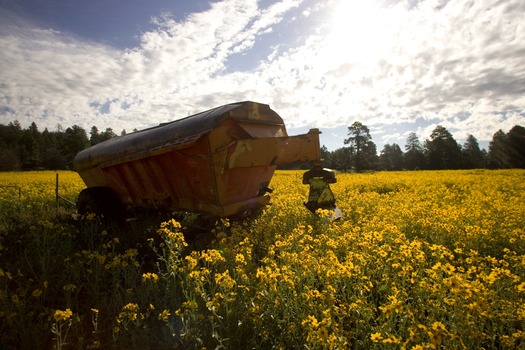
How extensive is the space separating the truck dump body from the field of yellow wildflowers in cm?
72

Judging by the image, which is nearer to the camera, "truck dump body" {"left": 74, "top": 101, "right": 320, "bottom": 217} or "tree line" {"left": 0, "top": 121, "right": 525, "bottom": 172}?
"truck dump body" {"left": 74, "top": 101, "right": 320, "bottom": 217}

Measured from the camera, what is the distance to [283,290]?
259 cm

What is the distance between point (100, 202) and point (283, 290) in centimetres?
524

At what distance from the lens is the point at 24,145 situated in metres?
63.0

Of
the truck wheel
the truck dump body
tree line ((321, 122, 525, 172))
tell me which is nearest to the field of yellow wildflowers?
the truck wheel

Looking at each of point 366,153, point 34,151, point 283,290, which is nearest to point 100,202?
point 283,290

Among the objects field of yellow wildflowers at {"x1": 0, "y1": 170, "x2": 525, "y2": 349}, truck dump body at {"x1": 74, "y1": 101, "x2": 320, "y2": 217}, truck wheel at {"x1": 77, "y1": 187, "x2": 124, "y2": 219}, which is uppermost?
truck dump body at {"x1": 74, "y1": 101, "x2": 320, "y2": 217}

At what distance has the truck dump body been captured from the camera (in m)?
4.33

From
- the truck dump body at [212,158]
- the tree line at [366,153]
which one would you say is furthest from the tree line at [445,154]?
the truck dump body at [212,158]

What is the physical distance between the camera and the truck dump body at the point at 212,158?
A: 433 cm

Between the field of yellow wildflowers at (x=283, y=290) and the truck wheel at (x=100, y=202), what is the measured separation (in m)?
0.53

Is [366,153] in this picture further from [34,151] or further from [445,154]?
[34,151]

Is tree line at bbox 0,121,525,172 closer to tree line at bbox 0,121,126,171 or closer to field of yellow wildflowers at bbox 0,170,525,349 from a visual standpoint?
tree line at bbox 0,121,126,171

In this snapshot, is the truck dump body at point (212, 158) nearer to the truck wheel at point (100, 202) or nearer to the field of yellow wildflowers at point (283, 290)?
the truck wheel at point (100, 202)
